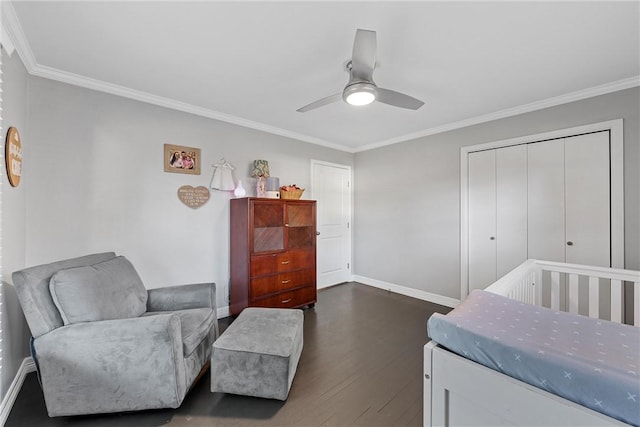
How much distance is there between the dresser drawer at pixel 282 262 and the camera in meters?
2.84

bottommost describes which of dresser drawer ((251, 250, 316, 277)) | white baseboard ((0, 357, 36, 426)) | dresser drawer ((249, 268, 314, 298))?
white baseboard ((0, 357, 36, 426))

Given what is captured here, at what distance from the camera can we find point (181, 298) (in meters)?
2.12

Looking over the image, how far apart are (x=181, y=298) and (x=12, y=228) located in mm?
1126

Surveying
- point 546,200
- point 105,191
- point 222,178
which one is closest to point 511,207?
point 546,200

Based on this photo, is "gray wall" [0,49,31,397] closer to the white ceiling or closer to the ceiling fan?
the white ceiling

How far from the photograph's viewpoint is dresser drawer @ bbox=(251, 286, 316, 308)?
113 inches

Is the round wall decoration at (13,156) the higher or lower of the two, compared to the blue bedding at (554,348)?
higher

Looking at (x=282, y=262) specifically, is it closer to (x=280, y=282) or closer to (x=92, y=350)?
(x=280, y=282)

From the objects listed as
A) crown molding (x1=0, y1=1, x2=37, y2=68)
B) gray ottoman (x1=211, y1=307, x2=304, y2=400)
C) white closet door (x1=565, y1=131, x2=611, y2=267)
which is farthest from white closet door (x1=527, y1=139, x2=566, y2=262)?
crown molding (x1=0, y1=1, x2=37, y2=68)

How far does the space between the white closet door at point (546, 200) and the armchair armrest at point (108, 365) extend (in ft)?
10.9

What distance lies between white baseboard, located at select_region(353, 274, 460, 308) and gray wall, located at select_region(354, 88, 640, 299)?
0.06m

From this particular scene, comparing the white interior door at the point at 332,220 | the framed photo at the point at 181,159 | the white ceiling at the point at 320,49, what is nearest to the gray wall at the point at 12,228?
the white ceiling at the point at 320,49

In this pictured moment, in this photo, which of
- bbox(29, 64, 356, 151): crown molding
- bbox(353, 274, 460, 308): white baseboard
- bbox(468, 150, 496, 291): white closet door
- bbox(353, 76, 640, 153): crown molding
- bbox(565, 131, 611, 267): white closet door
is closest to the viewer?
bbox(29, 64, 356, 151): crown molding

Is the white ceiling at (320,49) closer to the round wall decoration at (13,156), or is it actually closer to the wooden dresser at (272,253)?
the round wall decoration at (13,156)
